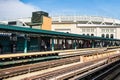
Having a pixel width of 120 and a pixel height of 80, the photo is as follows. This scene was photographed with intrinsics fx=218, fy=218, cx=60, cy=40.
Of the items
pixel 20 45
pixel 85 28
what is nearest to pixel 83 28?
pixel 85 28

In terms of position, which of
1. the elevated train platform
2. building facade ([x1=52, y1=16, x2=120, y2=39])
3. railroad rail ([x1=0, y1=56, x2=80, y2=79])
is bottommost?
railroad rail ([x1=0, y1=56, x2=80, y2=79])

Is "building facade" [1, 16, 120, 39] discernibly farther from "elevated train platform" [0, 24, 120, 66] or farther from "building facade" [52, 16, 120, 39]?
"elevated train platform" [0, 24, 120, 66]

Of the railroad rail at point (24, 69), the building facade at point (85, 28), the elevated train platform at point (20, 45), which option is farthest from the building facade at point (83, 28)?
the railroad rail at point (24, 69)

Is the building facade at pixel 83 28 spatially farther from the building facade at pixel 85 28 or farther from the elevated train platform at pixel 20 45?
the elevated train platform at pixel 20 45

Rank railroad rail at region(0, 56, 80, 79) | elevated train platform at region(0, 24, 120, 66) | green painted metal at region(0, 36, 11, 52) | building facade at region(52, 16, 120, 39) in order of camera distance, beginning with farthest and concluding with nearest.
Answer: building facade at region(52, 16, 120, 39) < green painted metal at region(0, 36, 11, 52) < elevated train platform at region(0, 24, 120, 66) < railroad rail at region(0, 56, 80, 79)

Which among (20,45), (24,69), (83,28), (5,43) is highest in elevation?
(83,28)

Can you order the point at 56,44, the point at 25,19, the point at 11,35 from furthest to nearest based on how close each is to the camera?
the point at 25,19 → the point at 56,44 → the point at 11,35

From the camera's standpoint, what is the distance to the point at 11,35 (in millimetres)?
22250

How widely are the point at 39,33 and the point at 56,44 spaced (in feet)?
39.6

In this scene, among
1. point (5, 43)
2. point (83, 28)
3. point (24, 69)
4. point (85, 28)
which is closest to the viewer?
point (24, 69)

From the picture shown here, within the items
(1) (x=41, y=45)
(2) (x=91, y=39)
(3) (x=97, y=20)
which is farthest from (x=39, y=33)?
(3) (x=97, y=20)

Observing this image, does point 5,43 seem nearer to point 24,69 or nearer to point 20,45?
point 20,45

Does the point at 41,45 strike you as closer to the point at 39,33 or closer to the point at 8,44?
the point at 39,33

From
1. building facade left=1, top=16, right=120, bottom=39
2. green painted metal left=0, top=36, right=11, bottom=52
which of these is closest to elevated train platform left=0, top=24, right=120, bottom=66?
green painted metal left=0, top=36, right=11, bottom=52
